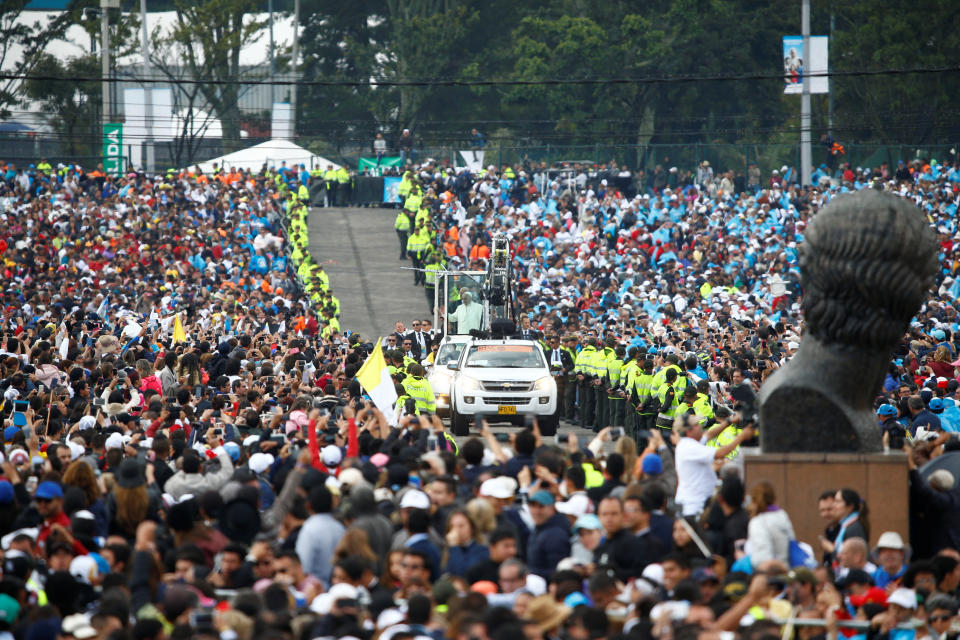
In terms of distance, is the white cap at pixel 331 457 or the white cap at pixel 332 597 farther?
the white cap at pixel 331 457

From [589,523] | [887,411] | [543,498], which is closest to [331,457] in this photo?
[543,498]

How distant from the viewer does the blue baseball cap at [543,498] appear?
10766 mm

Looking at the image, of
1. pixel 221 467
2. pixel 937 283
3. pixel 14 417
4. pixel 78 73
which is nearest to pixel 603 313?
pixel 937 283

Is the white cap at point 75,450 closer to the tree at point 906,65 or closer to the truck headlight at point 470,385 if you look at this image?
the truck headlight at point 470,385

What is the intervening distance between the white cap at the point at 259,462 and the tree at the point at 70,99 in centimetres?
5446

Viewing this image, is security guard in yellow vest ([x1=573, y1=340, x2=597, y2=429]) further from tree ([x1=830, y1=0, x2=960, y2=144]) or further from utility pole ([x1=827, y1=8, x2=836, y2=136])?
tree ([x1=830, y1=0, x2=960, y2=144])

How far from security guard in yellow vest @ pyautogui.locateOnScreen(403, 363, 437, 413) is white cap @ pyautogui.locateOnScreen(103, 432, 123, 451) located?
623 centimetres

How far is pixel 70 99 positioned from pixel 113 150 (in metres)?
17.0

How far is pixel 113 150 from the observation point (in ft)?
170

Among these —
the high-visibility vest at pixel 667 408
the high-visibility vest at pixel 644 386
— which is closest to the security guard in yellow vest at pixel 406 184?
the high-visibility vest at pixel 644 386

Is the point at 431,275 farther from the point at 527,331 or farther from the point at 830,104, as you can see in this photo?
the point at 830,104

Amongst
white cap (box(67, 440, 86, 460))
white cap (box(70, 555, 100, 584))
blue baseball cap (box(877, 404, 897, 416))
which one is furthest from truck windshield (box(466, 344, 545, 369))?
white cap (box(70, 555, 100, 584))

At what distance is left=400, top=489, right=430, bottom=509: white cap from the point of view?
10.9 m

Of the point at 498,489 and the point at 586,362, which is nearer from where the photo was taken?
the point at 498,489
